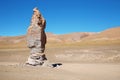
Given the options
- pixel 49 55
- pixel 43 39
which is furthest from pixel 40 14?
pixel 49 55

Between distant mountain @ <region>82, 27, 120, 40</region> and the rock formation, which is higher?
distant mountain @ <region>82, 27, 120, 40</region>

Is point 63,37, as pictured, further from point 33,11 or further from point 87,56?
point 33,11

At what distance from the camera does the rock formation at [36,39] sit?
3282 centimetres

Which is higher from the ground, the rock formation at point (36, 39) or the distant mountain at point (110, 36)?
the distant mountain at point (110, 36)

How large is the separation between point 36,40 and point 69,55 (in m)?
22.4

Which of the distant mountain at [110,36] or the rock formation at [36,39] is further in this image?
the distant mountain at [110,36]

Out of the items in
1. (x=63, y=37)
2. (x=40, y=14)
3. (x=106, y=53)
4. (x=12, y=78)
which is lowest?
(x=12, y=78)

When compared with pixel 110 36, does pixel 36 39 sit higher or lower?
lower

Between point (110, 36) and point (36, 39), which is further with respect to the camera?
point (110, 36)

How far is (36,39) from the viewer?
33.7 metres

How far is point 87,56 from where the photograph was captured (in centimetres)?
5228

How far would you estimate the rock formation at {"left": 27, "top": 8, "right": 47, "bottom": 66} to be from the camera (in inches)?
1292

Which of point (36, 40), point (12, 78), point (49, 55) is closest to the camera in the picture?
point (12, 78)

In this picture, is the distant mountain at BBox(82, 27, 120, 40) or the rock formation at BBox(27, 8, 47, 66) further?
the distant mountain at BBox(82, 27, 120, 40)
